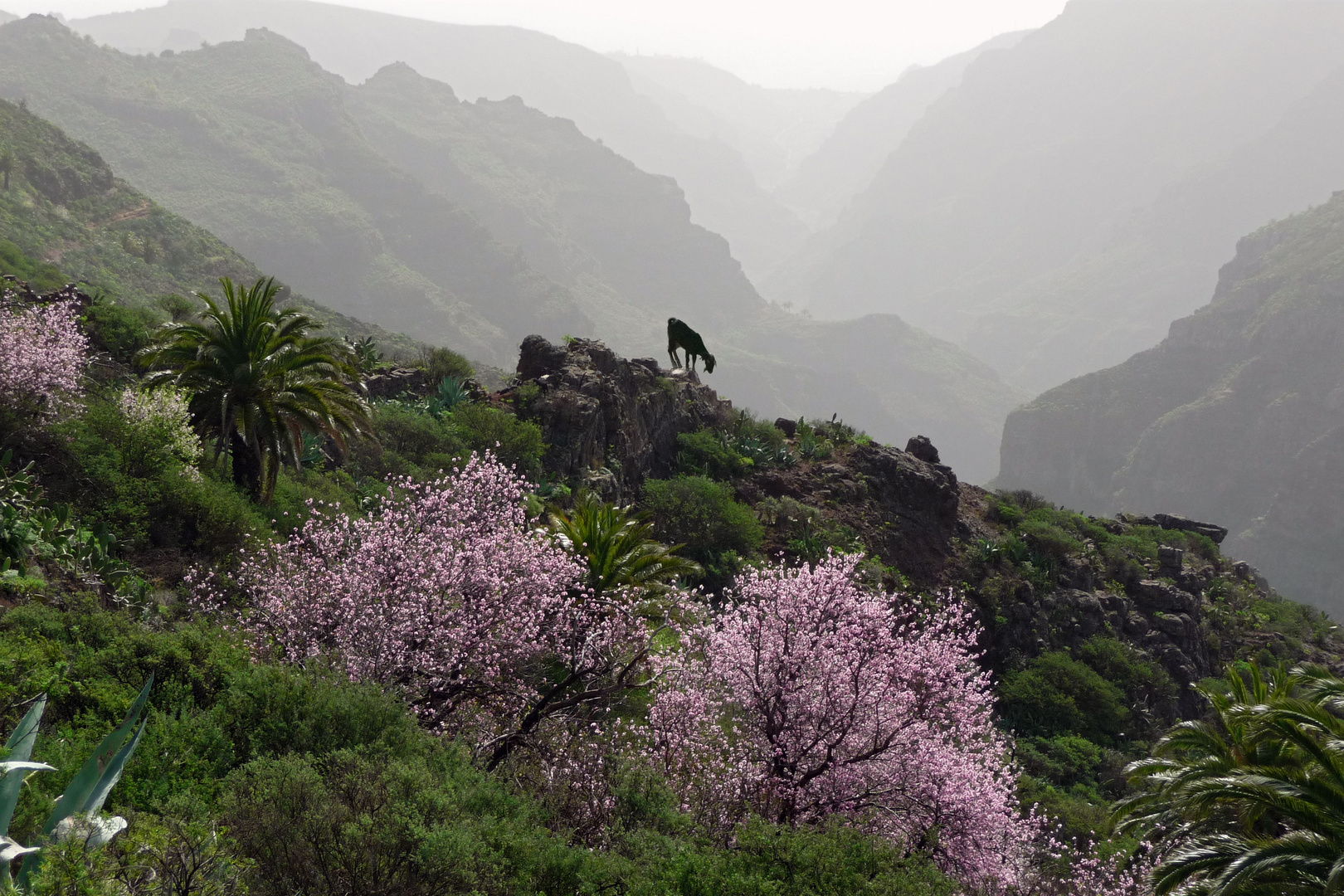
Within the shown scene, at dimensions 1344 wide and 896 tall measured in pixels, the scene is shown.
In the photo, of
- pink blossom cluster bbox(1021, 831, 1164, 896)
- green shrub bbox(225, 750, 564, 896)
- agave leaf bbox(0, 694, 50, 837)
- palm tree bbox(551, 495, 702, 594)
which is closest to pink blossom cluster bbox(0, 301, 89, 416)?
palm tree bbox(551, 495, 702, 594)

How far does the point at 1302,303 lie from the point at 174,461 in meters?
196

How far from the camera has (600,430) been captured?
2741 centimetres

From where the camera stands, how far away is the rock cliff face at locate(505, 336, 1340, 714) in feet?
90.8

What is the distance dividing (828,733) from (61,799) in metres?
9.28

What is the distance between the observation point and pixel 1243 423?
16038 centimetres

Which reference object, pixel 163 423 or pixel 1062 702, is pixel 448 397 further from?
pixel 1062 702

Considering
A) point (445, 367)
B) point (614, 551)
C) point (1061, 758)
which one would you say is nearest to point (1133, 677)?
point (1061, 758)

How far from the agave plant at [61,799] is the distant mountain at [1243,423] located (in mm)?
166430

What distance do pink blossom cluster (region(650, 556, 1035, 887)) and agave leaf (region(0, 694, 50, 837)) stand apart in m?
7.79

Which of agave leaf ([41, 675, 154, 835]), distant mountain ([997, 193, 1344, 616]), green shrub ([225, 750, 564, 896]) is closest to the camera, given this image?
agave leaf ([41, 675, 154, 835])

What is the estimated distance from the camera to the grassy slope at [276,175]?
468 feet

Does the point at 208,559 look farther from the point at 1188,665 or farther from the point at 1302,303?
the point at 1302,303

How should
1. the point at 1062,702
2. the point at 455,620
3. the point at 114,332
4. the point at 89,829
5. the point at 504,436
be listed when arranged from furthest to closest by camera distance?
the point at 1062,702 → the point at 504,436 → the point at 114,332 → the point at 455,620 → the point at 89,829

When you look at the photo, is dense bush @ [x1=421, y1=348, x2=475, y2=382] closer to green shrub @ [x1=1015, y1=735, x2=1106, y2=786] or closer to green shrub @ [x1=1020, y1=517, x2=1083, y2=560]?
green shrub @ [x1=1015, y1=735, x2=1106, y2=786]
